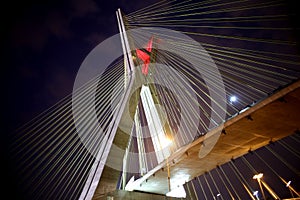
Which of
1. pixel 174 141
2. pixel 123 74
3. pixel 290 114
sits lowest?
pixel 290 114

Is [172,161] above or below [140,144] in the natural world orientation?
below

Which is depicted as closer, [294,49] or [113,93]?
[294,49]

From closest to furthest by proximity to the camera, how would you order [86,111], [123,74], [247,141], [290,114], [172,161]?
[290,114] < [247,141] < [172,161] < [86,111] < [123,74]

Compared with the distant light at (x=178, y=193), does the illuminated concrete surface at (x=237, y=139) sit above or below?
below

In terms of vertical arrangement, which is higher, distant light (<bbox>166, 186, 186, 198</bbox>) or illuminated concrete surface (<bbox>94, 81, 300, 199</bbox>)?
distant light (<bbox>166, 186, 186, 198</bbox>)

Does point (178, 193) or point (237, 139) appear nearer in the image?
point (237, 139)

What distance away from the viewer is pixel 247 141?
7371mm

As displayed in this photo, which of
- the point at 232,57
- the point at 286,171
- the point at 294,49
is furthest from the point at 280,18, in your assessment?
the point at 286,171

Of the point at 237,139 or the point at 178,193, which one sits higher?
the point at 178,193

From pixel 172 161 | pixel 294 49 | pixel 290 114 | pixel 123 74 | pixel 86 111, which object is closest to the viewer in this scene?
Answer: pixel 294 49

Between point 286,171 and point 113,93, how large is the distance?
126 feet

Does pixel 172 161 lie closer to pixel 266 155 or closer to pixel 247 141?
pixel 247 141

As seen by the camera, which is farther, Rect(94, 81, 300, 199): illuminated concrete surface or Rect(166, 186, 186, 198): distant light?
Rect(166, 186, 186, 198): distant light

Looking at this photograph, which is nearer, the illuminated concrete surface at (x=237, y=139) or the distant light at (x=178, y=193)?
the illuminated concrete surface at (x=237, y=139)
